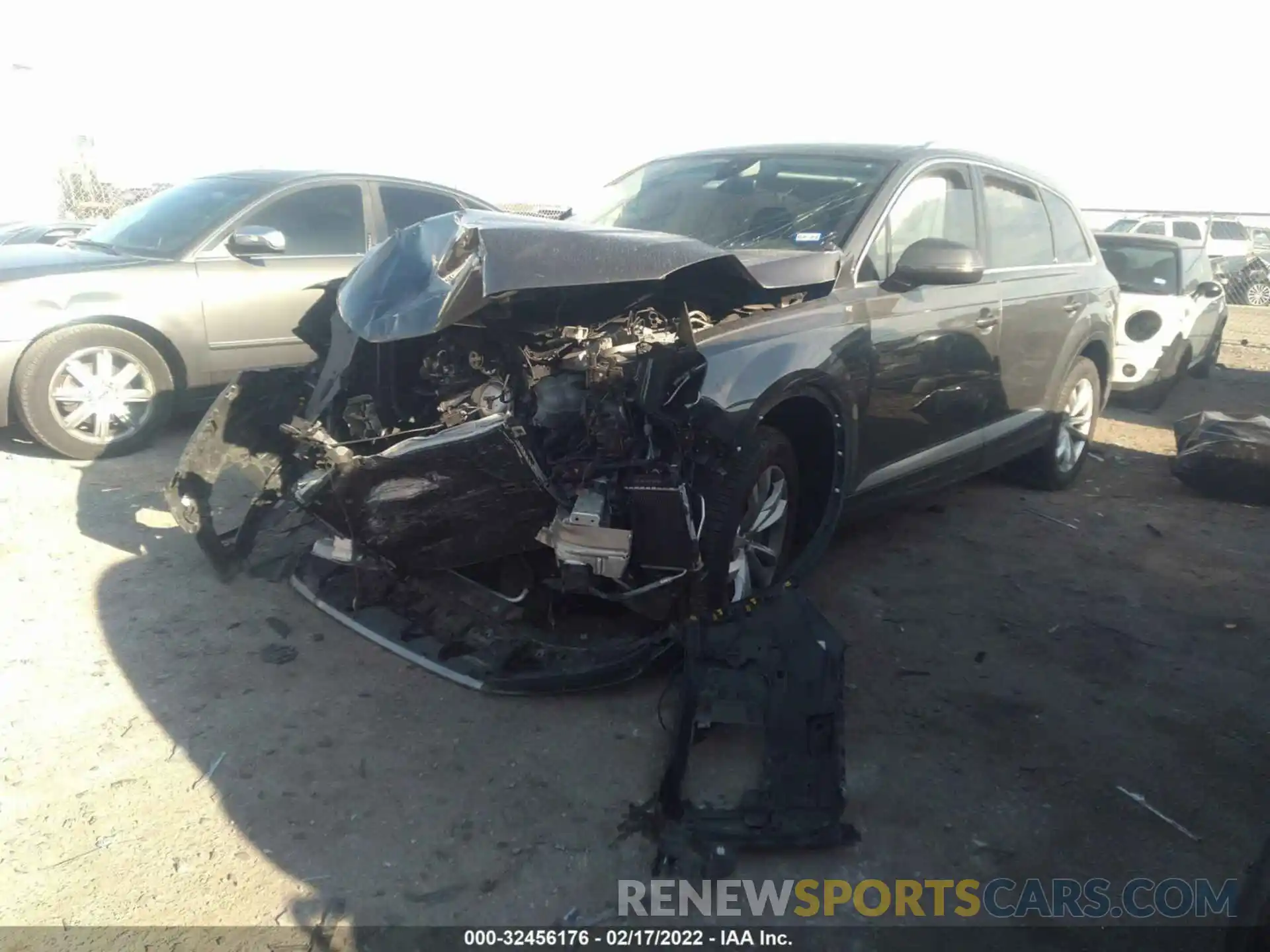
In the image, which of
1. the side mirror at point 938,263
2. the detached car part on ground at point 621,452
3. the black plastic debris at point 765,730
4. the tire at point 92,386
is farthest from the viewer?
the tire at point 92,386

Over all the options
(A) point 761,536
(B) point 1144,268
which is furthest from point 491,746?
(B) point 1144,268

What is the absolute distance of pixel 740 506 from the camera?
325 cm

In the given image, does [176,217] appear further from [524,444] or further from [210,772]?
[210,772]

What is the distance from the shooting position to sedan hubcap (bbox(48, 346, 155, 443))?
5.27 metres

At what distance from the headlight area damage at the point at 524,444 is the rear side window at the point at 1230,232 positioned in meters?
19.6

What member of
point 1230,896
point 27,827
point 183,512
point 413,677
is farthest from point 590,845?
point 183,512

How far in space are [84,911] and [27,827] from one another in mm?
424

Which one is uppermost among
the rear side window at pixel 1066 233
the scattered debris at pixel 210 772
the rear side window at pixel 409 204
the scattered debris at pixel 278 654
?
the rear side window at pixel 409 204

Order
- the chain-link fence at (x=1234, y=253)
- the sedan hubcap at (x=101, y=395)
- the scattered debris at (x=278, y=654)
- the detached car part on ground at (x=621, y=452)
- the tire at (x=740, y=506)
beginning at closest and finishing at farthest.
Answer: the detached car part on ground at (x=621, y=452) → the tire at (x=740, y=506) → the scattered debris at (x=278, y=654) → the sedan hubcap at (x=101, y=395) → the chain-link fence at (x=1234, y=253)

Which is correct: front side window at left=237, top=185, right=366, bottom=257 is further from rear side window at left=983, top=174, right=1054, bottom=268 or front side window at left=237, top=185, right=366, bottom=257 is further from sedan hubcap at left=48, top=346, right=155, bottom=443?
rear side window at left=983, top=174, right=1054, bottom=268

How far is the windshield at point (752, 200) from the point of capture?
13.4 feet

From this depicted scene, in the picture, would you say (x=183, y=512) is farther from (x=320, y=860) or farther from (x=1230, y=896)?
(x=1230, y=896)

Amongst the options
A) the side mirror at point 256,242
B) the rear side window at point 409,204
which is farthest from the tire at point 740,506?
the rear side window at point 409,204

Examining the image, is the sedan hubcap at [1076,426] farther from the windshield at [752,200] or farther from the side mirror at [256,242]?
the side mirror at [256,242]
